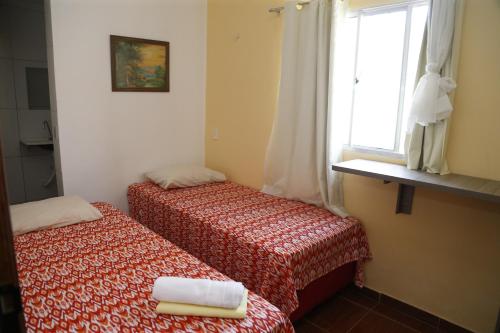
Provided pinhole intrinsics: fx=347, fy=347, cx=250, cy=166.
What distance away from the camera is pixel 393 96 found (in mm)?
2395

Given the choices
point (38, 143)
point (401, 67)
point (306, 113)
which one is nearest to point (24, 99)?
point (38, 143)

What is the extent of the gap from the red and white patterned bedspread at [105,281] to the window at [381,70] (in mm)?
1509

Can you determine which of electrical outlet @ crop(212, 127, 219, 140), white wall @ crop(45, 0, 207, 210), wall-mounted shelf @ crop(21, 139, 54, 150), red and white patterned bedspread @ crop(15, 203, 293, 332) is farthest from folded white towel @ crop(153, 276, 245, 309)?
wall-mounted shelf @ crop(21, 139, 54, 150)

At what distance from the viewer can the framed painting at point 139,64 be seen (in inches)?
122

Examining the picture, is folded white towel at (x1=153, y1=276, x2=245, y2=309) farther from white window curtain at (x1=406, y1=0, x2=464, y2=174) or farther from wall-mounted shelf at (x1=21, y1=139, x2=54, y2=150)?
wall-mounted shelf at (x1=21, y1=139, x2=54, y2=150)

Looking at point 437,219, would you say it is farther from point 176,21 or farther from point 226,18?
point 176,21

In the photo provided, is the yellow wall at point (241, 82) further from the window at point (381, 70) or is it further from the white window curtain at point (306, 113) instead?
the window at point (381, 70)

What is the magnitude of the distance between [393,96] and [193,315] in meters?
1.90

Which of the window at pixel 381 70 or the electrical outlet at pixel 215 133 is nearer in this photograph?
the window at pixel 381 70

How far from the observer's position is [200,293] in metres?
1.46

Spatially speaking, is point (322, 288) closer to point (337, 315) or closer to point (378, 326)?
point (337, 315)

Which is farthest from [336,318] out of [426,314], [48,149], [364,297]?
[48,149]

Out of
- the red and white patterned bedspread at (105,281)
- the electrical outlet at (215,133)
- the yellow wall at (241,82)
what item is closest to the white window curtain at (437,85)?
the yellow wall at (241,82)

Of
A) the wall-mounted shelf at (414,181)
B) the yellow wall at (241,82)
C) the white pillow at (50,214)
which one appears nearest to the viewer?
the wall-mounted shelf at (414,181)
